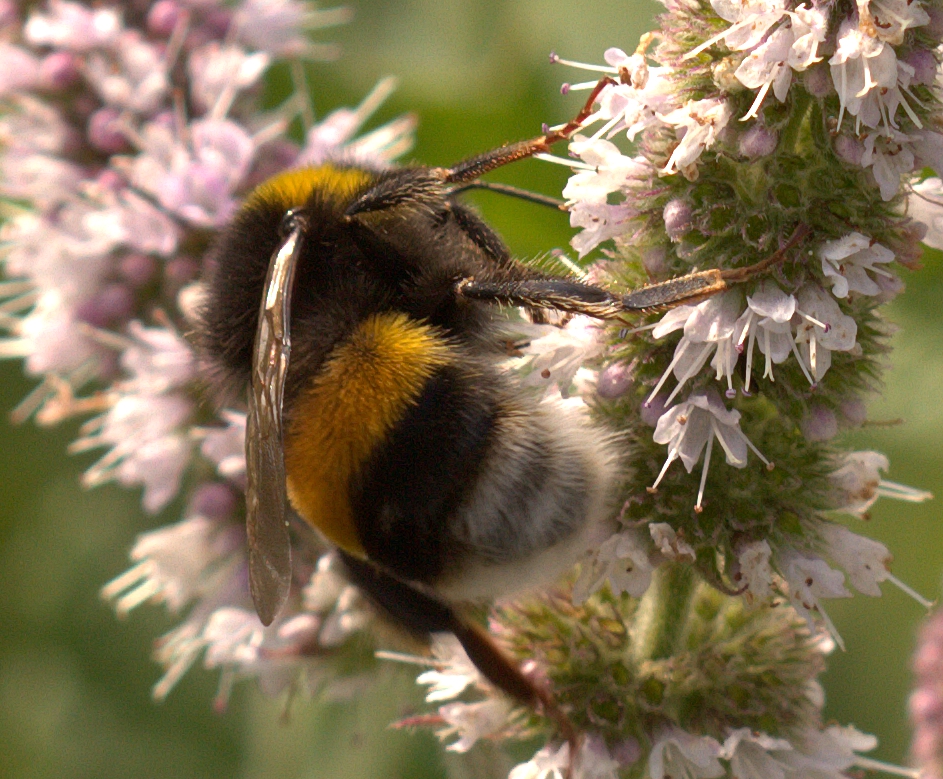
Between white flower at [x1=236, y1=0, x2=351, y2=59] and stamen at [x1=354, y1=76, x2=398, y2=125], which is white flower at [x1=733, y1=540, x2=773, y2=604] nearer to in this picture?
stamen at [x1=354, y1=76, x2=398, y2=125]

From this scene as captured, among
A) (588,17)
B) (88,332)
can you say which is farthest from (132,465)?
(588,17)

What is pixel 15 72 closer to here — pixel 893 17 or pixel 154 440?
pixel 154 440

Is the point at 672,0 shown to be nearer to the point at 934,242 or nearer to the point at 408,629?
the point at 934,242

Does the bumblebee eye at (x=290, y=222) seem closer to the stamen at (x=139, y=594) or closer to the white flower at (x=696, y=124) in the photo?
the white flower at (x=696, y=124)

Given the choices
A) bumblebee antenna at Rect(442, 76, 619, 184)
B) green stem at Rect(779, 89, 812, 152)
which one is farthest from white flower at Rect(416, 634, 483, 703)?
green stem at Rect(779, 89, 812, 152)

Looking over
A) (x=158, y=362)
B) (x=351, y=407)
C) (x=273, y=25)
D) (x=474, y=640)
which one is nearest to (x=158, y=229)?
(x=158, y=362)

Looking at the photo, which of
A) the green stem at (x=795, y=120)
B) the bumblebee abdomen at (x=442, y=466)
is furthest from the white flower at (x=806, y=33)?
the bumblebee abdomen at (x=442, y=466)
